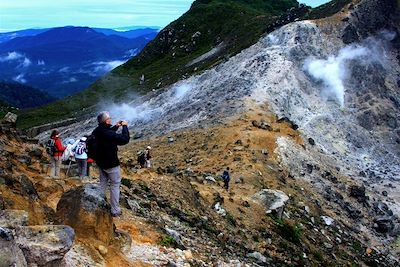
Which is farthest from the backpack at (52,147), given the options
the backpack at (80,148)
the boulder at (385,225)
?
the boulder at (385,225)

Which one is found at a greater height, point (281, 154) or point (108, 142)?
point (108, 142)

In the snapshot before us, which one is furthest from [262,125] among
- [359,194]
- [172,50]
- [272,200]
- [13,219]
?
[172,50]

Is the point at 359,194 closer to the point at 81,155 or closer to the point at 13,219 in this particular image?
the point at 81,155

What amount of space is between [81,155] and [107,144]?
4.99 m

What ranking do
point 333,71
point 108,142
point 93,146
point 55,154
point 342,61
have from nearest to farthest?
point 108,142 < point 93,146 < point 55,154 < point 333,71 < point 342,61

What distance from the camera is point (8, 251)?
7238 millimetres

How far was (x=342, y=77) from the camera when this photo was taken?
4378 cm

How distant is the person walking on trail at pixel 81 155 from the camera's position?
16531 mm

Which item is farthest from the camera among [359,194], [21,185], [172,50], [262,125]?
[172,50]

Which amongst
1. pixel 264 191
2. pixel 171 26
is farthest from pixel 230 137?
pixel 171 26

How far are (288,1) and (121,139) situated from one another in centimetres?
11284

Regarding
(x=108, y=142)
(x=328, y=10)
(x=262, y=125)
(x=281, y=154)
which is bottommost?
(x=281, y=154)

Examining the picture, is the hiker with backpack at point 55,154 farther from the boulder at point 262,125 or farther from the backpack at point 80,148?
the boulder at point 262,125

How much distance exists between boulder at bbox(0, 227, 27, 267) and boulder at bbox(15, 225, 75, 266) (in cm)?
88
